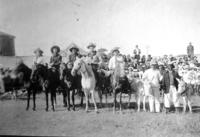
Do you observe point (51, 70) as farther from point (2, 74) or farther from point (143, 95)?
point (143, 95)

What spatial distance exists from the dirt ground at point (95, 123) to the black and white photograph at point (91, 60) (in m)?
0.02

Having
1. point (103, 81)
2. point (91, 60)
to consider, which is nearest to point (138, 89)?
point (103, 81)

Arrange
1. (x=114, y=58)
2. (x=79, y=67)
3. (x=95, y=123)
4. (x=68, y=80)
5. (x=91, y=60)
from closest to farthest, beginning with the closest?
(x=95, y=123) → (x=79, y=67) → (x=68, y=80) → (x=114, y=58) → (x=91, y=60)

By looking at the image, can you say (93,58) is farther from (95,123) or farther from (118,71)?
(95,123)

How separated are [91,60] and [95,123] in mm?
2020

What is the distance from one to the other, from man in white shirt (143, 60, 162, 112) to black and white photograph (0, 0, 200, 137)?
0.02 m

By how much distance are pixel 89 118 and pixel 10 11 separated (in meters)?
3.05

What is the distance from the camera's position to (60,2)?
6.72 meters

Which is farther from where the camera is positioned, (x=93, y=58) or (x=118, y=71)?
(x=93, y=58)

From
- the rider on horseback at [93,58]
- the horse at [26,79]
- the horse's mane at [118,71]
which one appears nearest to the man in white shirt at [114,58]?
the horse's mane at [118,71]

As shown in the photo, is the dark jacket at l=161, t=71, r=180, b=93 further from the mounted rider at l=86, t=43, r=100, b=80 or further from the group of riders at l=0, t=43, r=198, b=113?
→ the mounted rider at l=86, t=43, r=100, b=80

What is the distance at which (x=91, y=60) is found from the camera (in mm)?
7652

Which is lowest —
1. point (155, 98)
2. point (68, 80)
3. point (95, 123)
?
point (95, 123)

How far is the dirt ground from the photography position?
5.88 m
